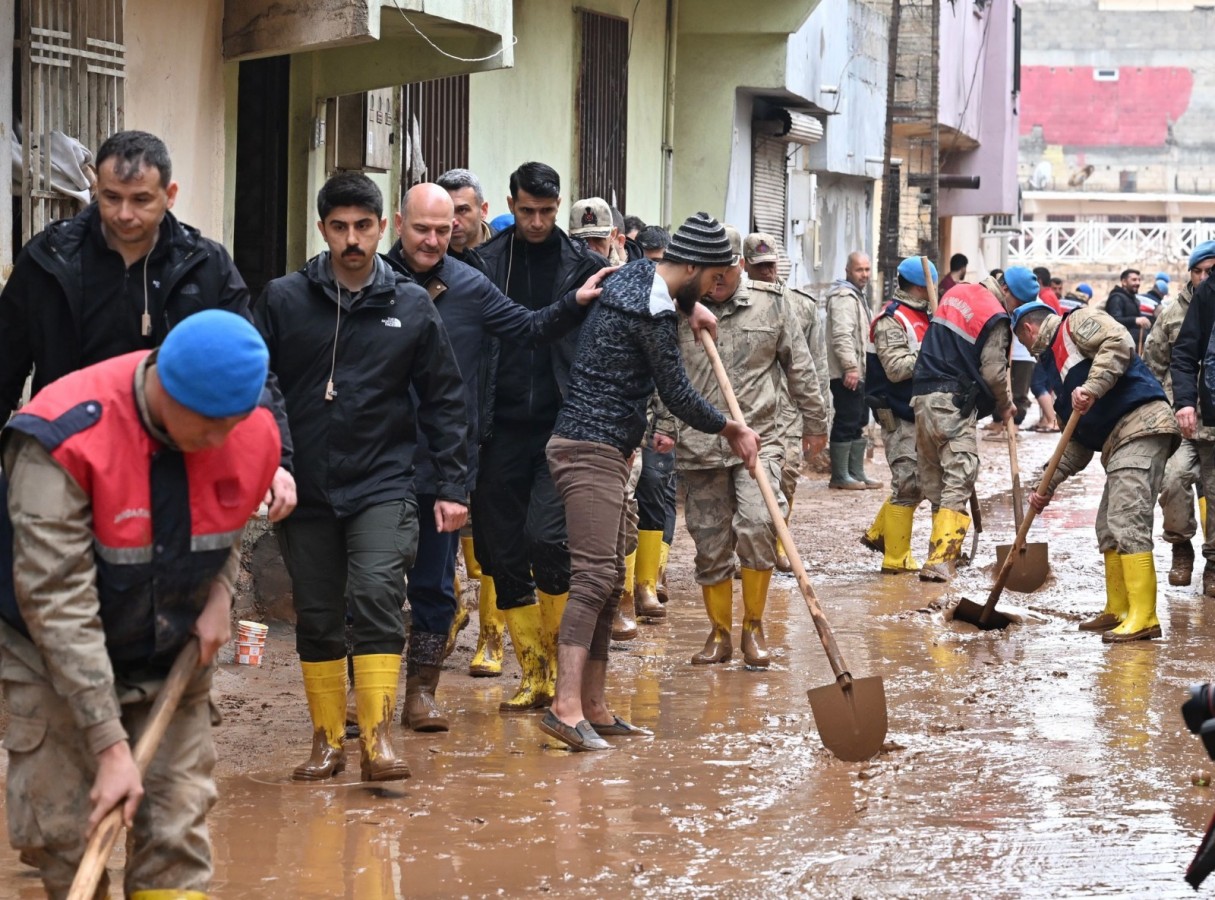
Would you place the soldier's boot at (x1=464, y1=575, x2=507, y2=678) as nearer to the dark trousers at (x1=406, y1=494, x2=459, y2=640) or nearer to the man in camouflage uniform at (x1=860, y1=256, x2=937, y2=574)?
the dark trousers at (x1=406, y1=494, x2=459, y2=640)

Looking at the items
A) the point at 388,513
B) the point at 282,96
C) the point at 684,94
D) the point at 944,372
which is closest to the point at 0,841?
the point at 388,513

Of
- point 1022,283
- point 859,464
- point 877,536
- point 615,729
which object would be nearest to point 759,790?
point 615,729

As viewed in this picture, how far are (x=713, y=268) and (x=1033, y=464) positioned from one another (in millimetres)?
13635

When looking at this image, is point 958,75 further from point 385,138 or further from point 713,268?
point 713,268

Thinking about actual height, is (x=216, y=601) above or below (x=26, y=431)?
below

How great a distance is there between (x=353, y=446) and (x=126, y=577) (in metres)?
2.31

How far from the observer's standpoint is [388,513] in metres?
6.21

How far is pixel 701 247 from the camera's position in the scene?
7059 mm

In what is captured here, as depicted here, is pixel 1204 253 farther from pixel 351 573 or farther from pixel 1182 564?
pixel 351 573

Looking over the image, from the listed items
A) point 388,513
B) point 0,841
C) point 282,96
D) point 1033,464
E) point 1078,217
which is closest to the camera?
point 0,841

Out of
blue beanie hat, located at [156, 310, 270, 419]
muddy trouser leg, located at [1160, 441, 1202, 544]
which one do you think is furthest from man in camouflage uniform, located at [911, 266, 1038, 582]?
blue beanie hat, located at [156, 310, 270, 419]

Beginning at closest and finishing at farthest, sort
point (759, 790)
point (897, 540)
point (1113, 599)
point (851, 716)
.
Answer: point (759, 790), point (851, 716), point (1113, 599), point (897, 540)

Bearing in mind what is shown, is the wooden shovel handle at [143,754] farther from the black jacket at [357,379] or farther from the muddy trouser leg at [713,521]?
the muddy trouser leg at [713,521]

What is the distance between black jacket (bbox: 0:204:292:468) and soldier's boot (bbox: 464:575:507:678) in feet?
10.3
